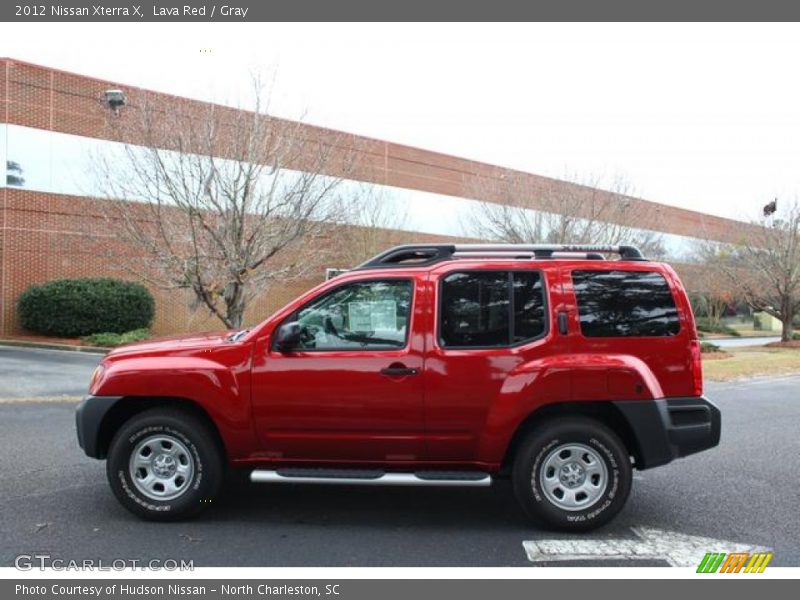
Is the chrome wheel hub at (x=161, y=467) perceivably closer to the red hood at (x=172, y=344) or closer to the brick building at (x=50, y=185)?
the red hood at (x=172, y=344)

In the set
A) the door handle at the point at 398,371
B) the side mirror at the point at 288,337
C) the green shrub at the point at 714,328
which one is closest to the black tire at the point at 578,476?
the door handle at the point at 398,371

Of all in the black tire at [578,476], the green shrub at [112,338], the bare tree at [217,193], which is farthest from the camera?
the green shrub at [112,338]

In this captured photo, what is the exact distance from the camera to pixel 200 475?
4941mm

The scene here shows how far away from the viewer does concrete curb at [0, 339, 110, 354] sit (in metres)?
17.5

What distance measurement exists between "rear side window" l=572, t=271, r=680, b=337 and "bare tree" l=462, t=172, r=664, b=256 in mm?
14073

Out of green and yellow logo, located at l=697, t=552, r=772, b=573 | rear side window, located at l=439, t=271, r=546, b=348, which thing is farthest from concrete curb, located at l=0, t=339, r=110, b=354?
green and yellow logo, located at l=697, t=552, r=772, b=573

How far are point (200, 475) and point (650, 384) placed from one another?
11.0 feet

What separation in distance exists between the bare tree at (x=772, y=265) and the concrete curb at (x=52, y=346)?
2353cm

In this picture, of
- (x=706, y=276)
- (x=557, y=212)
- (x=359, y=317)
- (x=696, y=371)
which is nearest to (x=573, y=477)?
(x=696, y=371)

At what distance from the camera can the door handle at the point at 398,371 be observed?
191 inches

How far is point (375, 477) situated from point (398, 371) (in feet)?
2.56

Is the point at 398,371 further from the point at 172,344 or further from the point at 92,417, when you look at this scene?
the point at 92,417

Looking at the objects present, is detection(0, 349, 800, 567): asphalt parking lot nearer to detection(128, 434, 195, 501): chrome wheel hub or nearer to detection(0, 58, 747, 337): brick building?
detection(128, 434, 195, 501): chrome wheel hub

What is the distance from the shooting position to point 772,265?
2595 centimetres
